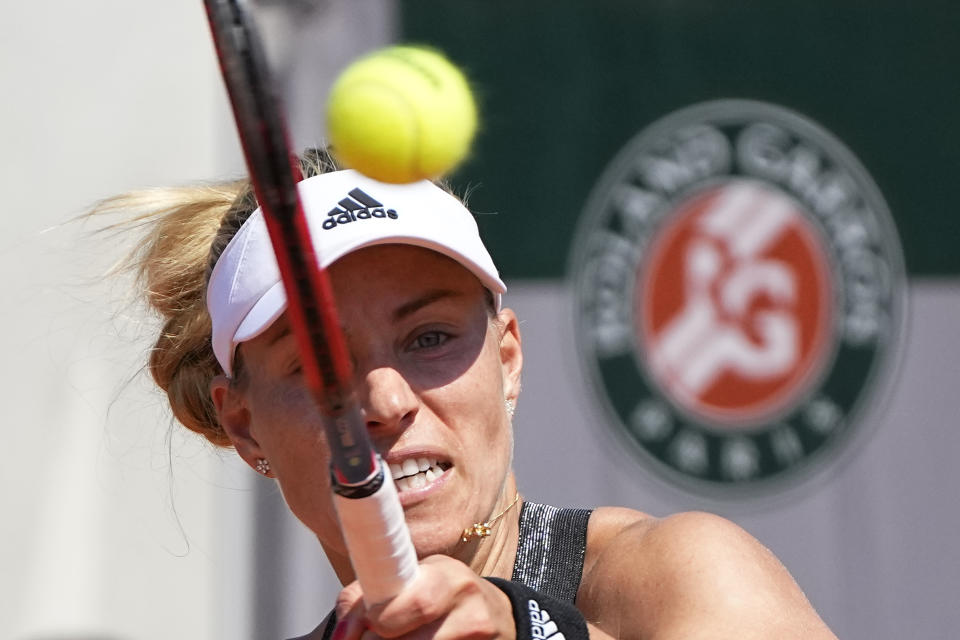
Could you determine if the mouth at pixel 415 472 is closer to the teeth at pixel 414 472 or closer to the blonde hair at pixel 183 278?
the teeth at pixel 414 472

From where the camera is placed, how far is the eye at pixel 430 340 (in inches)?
59.2

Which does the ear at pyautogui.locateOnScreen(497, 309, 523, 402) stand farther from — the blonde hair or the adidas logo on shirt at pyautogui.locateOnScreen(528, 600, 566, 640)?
the adidas logo on shirt at pyautogui.locateOnScreen(528, 600, 566, 640)

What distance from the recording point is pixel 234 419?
5.57 ft

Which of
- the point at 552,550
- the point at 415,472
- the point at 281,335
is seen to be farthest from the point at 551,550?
the point at 281,335

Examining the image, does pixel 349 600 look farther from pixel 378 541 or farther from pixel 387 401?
pixel 387 401

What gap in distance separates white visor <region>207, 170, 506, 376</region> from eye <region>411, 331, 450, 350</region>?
88mm

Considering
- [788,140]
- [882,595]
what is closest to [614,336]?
[788,140]

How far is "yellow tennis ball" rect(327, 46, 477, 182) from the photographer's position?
124cm

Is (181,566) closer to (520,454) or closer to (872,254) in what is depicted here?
(520,454)

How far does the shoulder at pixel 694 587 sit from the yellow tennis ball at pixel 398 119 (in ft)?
1.53

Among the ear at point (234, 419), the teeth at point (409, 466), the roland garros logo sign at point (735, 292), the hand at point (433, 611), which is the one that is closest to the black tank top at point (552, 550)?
the teeth at point (409, 466)

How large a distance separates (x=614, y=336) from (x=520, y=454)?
16.2 inches

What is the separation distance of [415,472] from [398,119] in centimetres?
41

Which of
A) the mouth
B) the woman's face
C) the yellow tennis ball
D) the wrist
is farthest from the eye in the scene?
the wrist
